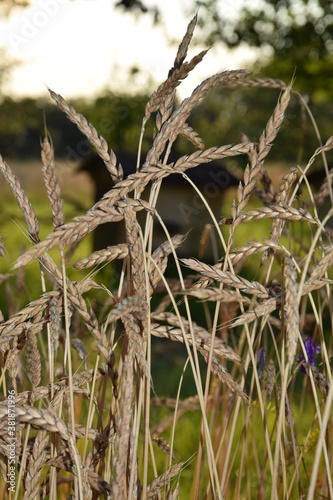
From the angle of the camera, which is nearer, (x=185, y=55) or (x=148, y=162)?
(x=148, y=162)

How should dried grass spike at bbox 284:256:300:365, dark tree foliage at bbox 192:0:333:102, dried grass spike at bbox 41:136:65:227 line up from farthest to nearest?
dark tree foliage at bbox 192:0:333:102 → dried grass spike at bbox 41:136:65:227 → dried grass spike at bbox 284:256:300:365

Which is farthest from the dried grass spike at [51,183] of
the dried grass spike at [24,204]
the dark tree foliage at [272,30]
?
the dark tree foliage at [272,30]

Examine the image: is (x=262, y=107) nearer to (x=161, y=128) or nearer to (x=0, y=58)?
(x=0, y=58)

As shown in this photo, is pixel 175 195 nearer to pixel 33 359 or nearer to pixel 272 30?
pixel 272 30

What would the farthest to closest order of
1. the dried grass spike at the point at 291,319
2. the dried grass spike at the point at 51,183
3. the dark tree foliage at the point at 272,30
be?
the dark tree foliage at the point at 272,30 < the dried grass spike at the point at 51,183 < the dried grass spike at the point at 291,319

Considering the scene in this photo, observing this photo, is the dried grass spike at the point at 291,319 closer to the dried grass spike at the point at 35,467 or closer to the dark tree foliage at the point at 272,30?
the dried grass spike at the point at 35,467

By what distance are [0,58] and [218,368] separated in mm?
14669

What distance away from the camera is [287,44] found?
1021cm

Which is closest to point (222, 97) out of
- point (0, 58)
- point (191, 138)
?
point (0, 58)

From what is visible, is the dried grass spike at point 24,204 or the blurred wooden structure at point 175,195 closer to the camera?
the dried grass spike at point 24,204

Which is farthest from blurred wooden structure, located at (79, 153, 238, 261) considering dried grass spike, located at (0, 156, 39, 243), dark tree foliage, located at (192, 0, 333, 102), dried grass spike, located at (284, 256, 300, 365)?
dried grass spike, located at (284, 256, 300, 365)

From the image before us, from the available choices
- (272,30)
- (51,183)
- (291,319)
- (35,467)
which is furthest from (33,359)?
(272,30)

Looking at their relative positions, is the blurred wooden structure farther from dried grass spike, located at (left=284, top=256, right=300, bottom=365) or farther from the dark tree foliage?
dried grass spike, located at (left=284, top=256, right=300, bottom=365)

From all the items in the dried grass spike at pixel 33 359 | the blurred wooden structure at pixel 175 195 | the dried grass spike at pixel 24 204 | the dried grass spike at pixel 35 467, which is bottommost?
the dried grass spike at pixel 35 467
